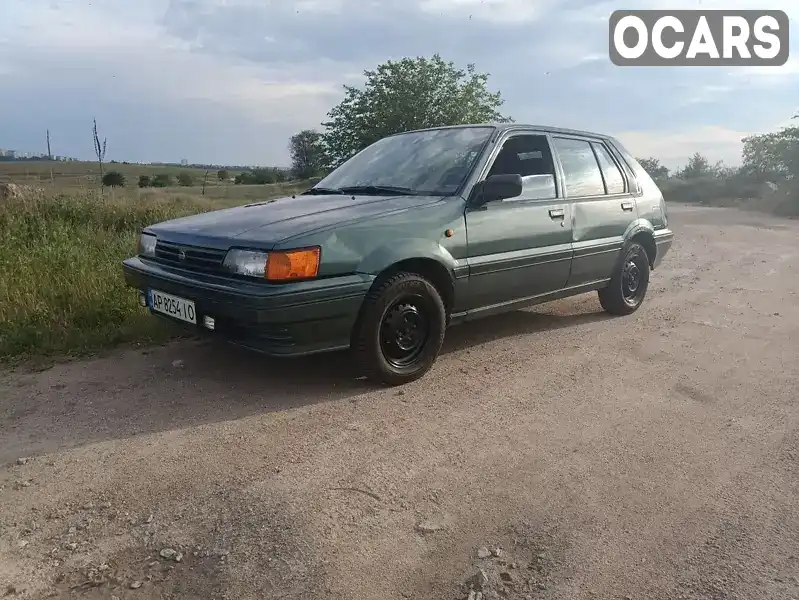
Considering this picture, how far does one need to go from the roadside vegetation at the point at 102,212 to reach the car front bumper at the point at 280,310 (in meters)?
1.50

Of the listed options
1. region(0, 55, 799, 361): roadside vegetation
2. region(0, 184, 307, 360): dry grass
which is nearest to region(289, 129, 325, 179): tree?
region(0, 55, 799, 361): roadside vegetation

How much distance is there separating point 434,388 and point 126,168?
19.9m

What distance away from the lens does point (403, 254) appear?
3.74m

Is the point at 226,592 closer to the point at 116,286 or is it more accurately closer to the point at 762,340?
the point at 116,286

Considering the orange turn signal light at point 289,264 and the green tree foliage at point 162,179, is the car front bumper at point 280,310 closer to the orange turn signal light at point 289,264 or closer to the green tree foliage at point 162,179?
the orange turn signal light at point 289,264

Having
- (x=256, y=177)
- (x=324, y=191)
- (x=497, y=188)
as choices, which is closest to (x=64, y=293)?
(x=324, y=191)

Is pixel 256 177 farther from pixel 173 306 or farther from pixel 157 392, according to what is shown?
pixel 157 392

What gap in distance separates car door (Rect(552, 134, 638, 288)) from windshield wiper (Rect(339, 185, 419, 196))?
4.64ft

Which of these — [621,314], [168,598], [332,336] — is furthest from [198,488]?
[621,314]

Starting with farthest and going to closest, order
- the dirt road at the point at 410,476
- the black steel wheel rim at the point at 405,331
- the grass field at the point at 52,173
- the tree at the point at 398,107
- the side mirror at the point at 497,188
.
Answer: the tree at the point at 398,107, the grass field at the point at 52,173, the side mirror at the point at 497,188, the black steel wheel rim at the point at 405,331, the dirt road at the point at 410,476

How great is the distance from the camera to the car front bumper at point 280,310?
10.9 ft

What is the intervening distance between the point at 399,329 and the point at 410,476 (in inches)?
48.4

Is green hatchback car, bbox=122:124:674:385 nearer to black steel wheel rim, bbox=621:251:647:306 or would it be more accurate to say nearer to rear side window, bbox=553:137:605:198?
rear side window, bbox=553:137:605:198

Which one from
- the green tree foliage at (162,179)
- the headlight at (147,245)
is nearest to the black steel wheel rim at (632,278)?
the headlight at (147,245)
